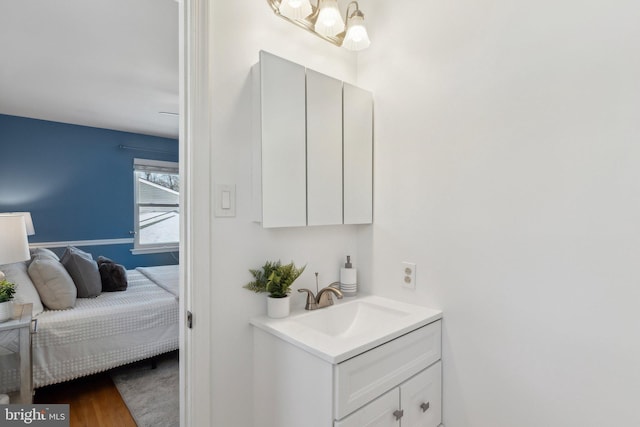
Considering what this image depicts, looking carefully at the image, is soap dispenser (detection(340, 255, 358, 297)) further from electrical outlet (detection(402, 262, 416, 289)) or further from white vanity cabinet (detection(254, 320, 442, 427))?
white vanity cabinet (detection(254, 320, 442, 427))

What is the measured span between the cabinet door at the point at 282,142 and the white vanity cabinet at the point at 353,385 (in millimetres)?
471

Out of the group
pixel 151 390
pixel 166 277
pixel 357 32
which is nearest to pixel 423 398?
pixel 357 32

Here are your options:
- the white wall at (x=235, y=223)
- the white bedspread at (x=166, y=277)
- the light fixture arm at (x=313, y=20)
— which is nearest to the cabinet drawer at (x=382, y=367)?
the white wall at (x=235, y=223)

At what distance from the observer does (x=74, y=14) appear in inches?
74.8

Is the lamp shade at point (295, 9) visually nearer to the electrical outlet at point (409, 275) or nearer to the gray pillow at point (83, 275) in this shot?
the electrical outlet at point (409, 275)

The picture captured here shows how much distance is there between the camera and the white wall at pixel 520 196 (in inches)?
36.7

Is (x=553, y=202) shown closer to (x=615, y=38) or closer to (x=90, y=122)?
(x=615, y=38)

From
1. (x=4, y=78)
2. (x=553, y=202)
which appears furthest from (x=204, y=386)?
(x=4, y=78)

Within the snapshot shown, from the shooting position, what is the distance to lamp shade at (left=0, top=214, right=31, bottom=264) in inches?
72.8

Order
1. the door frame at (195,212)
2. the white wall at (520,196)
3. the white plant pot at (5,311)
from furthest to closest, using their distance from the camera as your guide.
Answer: the white plant pot at (5,311), the door frame at (195,212), the white wall at (520,196)

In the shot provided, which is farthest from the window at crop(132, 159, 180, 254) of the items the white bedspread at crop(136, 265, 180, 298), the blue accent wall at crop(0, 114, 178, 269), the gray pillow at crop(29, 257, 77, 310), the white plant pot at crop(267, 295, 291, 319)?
the white plant pot at crop(267, 295, 291, 319)

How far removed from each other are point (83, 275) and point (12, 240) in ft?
2.55

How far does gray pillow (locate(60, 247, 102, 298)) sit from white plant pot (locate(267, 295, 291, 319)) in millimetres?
2108

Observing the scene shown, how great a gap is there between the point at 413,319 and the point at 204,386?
79 cm
